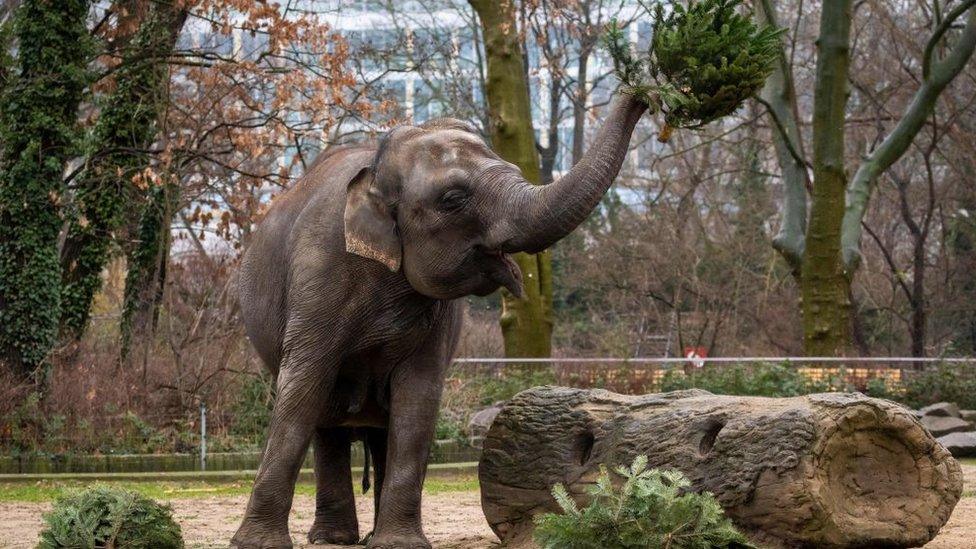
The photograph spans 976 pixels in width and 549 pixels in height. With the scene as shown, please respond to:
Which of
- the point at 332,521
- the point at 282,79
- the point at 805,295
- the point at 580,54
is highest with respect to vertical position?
the point at 580,54

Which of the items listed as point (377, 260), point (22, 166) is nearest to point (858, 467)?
point (377, 260)

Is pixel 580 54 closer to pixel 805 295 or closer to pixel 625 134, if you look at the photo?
pixel 805 295

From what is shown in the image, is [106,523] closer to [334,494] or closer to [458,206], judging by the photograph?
[334,494]

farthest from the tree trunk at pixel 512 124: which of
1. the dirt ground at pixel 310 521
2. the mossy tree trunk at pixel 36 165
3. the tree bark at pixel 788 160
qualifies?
the dirt ground at pixel 310 521

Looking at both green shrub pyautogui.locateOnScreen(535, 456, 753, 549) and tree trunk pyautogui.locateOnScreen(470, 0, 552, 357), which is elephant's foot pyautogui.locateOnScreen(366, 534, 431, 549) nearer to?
green shrub pyautogui.locateOnScreen(535, 456, 753, 549)

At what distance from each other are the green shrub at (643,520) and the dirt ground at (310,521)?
217cm

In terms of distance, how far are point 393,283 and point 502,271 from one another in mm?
698

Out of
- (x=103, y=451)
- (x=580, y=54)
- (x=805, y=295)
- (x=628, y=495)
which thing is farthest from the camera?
(x=580, y=54)

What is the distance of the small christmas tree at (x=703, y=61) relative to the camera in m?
6.93

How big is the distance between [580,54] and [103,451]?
24052 mm

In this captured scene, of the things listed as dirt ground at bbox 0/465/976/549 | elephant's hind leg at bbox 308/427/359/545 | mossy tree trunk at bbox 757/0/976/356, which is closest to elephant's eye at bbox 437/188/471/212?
elephant's hind leg at bbox 308/427/359/545

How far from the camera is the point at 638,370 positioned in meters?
22.4

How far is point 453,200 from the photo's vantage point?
769cm

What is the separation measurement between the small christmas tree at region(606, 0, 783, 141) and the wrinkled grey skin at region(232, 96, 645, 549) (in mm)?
214
